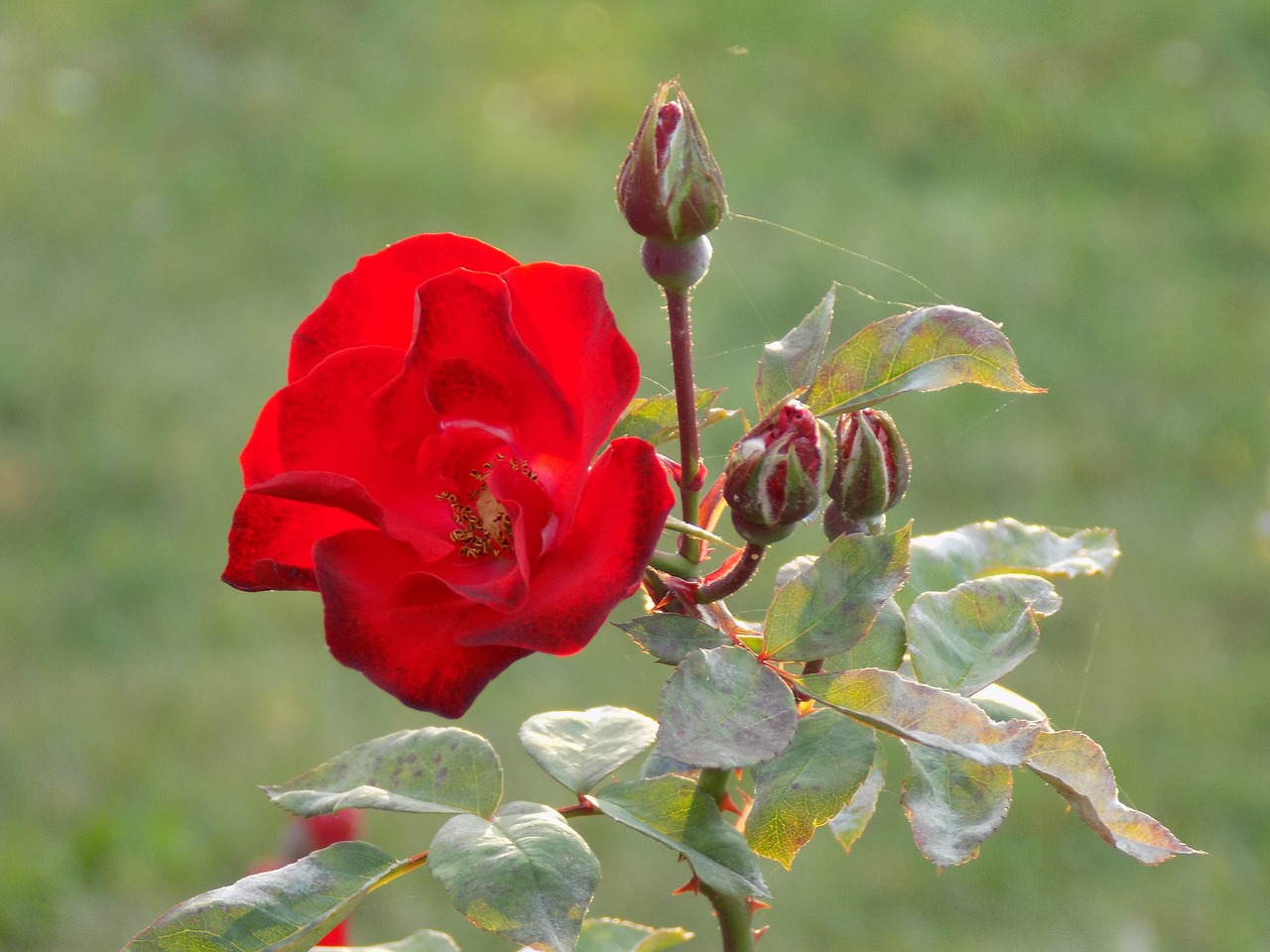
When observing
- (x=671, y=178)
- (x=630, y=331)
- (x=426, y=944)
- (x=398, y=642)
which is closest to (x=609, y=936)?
(x=426, y=944)

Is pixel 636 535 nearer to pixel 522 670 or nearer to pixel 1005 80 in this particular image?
pixel 522 670

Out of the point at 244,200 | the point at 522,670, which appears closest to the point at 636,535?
the point at 522,670

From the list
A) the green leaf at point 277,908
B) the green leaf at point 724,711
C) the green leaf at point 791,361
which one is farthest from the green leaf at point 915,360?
the green leaf at point 277,908

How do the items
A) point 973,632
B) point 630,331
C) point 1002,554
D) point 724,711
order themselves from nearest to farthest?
point 724,711, point 973,632, point 1002,554, point 630,331

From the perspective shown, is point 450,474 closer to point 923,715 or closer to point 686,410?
point 686,410

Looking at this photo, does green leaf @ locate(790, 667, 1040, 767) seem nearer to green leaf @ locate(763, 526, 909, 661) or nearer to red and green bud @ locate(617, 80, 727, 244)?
green leaf @ locate(763, 526, 909, 661)

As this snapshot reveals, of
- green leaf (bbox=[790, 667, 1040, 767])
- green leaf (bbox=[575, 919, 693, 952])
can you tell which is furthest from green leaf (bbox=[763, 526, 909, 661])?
green leaf (bbox=[575, 919, 693, 952])

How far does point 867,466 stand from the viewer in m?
0.59

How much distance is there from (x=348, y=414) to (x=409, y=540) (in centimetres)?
5

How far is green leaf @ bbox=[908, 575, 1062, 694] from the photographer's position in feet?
1.95

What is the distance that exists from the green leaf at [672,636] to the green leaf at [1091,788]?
0.13m

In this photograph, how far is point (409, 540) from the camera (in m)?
0.56

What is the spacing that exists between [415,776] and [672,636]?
159mm

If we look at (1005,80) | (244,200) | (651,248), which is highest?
(651,248)
